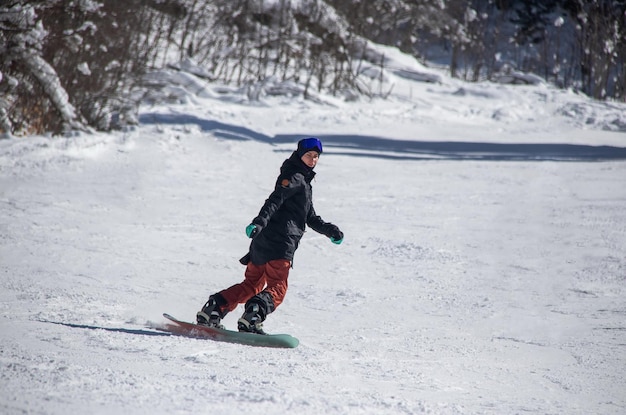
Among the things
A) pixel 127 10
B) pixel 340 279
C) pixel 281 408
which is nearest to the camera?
pixel 281 408

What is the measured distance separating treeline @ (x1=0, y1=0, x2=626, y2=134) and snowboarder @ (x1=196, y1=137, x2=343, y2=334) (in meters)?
6.56

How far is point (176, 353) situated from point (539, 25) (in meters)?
36.8

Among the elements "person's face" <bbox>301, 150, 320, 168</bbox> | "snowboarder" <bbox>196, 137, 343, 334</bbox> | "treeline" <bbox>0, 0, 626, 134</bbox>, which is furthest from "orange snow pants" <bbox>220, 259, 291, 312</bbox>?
"treeline" <bbox>0, 0, 626, 134</bbox>

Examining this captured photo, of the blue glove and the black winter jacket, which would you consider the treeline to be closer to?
the black winter jacket

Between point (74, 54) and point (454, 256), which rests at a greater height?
point (74, 54)

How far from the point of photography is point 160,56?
1906cm

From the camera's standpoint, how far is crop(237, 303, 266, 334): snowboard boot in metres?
3.98

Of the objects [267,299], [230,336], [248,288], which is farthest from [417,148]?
[230,336]

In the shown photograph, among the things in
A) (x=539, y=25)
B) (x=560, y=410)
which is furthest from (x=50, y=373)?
(x=539, y=25)

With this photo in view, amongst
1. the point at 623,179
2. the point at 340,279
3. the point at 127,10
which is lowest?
the point at 340,279

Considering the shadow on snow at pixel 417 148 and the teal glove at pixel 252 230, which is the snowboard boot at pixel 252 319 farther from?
the shadow on snow at pixel 417 148

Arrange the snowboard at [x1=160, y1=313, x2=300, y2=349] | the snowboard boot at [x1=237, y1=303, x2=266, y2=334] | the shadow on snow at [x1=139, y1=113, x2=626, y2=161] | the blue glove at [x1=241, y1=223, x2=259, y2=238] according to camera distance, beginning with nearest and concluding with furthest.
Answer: the blue glove at [x1=241, y1=223, x2=259, y2=238]
the snowboard at [x1=160, y1=313, x2=300, y2=349]
the snowboard boot at [x1=237, y1=303, x2=266, y2=334]
the shadow on snow at [x1=139, y1=113, x2=626, y2=161]

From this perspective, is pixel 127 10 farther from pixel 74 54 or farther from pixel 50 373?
pixel 50 373

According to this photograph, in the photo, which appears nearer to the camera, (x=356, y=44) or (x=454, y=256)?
(x=454, y=256)
